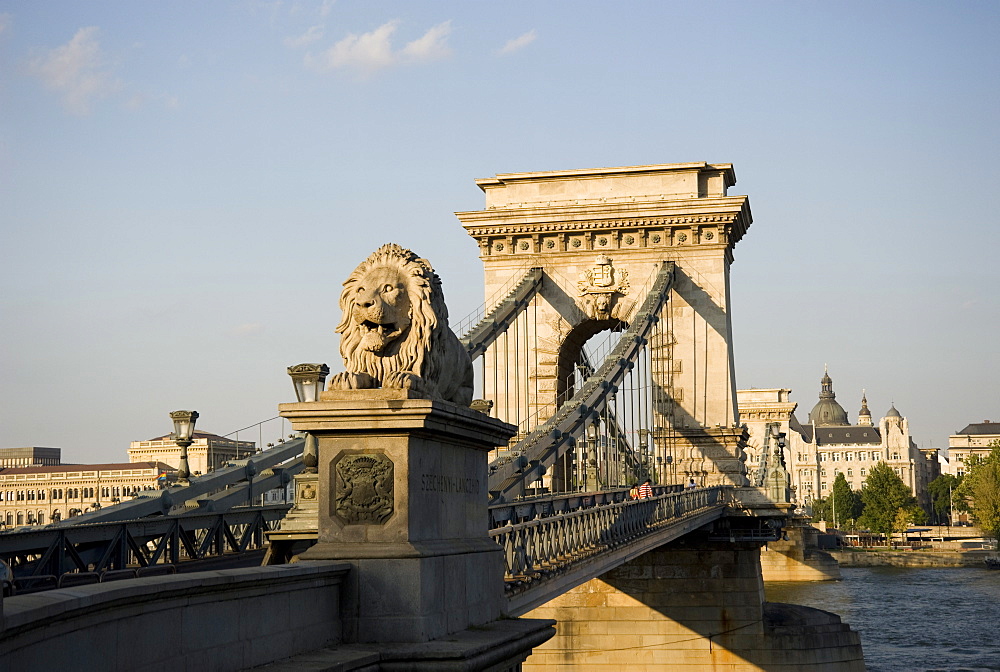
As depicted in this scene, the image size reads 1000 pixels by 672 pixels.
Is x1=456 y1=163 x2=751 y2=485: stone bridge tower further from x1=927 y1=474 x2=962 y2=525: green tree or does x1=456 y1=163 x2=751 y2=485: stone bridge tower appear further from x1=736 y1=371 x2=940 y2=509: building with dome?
x1=736 y1=371 x2=940 y2=509: building with dome

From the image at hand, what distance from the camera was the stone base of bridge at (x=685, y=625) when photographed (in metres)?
34.7

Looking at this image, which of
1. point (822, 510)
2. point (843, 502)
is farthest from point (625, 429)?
point (822, 510)

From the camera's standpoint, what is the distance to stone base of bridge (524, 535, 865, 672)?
114 feet

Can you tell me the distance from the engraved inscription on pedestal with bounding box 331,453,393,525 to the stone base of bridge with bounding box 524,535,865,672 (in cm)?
2644

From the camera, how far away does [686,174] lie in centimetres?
3900

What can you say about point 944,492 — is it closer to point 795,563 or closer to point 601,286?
point 795,563

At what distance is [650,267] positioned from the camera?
39.0m

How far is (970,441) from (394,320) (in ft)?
659

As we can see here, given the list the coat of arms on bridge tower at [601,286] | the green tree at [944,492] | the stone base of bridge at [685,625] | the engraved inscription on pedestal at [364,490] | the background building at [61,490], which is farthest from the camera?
the green tree at [944,492]

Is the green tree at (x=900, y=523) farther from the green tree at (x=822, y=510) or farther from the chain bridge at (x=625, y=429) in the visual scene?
the chain bridge at (x=625, y=429)

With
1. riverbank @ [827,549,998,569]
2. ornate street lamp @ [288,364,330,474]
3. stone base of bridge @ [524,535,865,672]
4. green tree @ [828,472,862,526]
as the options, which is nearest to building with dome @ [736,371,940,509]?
green tree @ [828,472,862,526]

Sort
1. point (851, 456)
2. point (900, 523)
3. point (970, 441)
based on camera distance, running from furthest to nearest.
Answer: point (970, 441) → point (851, 456) → point (900, 523)

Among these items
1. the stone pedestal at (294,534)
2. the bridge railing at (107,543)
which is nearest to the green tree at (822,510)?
the bridge railing at (107,543)

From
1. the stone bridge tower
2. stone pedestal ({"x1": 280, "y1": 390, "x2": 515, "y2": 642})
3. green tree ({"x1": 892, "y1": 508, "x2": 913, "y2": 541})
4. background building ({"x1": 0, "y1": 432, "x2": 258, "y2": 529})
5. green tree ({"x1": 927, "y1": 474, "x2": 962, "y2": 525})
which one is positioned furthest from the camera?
green tree ({"x1": 927, "y1": 474, "x2": 962, "y2": 525})
